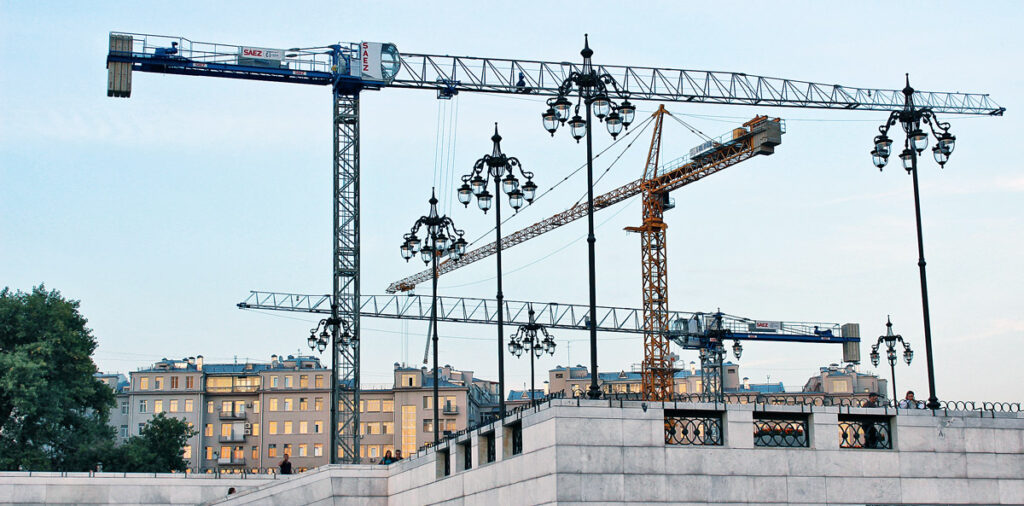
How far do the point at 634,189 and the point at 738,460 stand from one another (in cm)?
8807

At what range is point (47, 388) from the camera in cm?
6744

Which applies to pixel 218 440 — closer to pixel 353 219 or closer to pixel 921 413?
pixel 353 219

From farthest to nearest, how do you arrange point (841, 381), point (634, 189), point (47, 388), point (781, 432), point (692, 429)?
point (841, 381), point (634, 189), point (47, 388), point (781, 432), point (692, 429)

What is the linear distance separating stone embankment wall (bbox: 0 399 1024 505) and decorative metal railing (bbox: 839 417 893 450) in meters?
0.11

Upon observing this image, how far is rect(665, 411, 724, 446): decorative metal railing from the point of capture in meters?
26.6

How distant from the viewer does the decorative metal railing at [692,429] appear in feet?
87.4

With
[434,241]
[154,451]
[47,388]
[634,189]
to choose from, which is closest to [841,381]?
[634,189]

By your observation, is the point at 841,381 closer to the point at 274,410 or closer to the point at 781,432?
the point at 274,410

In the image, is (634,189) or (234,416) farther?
(234,416)

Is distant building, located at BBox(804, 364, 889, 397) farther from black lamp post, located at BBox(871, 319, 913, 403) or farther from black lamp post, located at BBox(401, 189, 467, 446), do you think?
black lamp post, located at BBox(401, 189, 467, 446)

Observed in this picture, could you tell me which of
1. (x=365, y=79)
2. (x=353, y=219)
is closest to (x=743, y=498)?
(x=353, y=219)

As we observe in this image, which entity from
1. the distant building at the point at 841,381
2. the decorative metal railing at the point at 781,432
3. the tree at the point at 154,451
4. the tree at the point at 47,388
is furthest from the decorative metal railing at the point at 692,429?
the distant building at the point at 841,381

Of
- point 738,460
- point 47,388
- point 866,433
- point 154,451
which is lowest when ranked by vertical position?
point 154,451

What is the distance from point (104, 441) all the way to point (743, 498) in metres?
55.4
